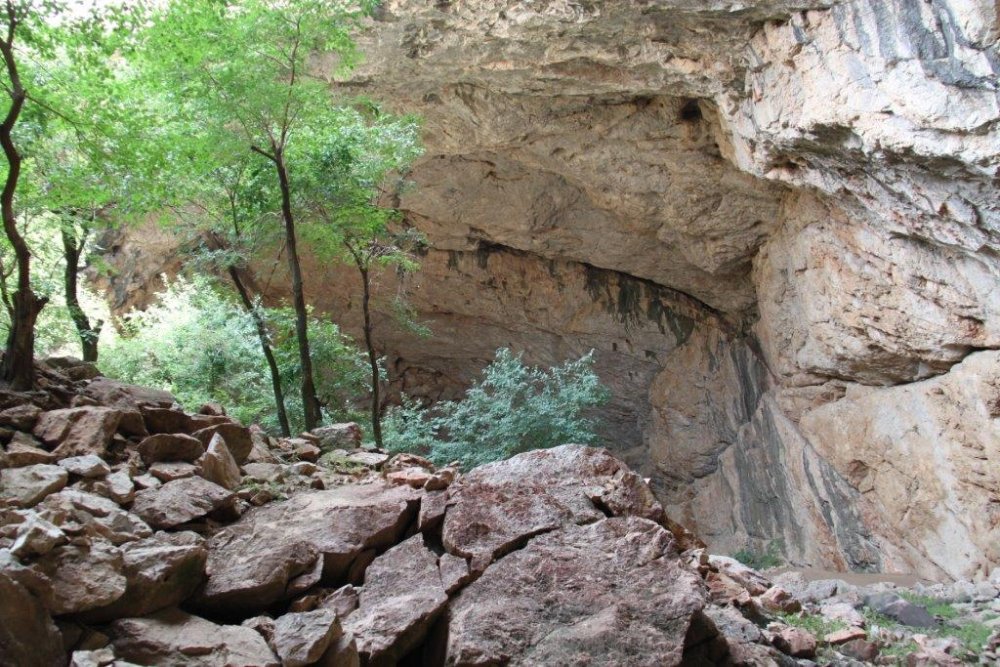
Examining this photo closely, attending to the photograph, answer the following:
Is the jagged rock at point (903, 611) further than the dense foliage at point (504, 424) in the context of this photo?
No

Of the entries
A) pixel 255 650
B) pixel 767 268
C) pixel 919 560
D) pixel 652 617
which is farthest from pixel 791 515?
pixel 255 650

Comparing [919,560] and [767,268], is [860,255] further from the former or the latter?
[919,560]

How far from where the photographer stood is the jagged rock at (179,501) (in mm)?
4598

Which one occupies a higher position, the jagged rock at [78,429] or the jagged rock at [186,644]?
the jagged rock at [78,429]

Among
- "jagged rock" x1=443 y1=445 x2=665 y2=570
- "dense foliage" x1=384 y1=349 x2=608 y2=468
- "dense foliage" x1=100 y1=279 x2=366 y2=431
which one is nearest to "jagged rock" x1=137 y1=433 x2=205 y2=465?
"jagged rock" x1=443 y1=445 x2=665 y2=570

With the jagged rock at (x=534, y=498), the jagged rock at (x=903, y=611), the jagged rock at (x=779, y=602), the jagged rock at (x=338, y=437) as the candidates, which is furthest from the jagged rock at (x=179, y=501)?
the jagged rock at (x=903, y=611)

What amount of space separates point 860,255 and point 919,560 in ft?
14.6

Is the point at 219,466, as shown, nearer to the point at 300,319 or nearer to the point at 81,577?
the point at 81,577

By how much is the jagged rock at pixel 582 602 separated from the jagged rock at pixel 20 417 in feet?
10.6

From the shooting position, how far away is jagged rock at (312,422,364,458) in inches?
280

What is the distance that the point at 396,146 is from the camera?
1053 centimetres

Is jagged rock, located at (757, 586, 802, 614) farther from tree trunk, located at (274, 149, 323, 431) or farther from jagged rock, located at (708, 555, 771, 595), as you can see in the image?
tree trunk, located at (274, 149, 323, 431)

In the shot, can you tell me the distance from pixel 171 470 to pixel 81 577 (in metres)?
1.61

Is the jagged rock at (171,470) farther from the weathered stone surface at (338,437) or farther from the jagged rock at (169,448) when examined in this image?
the weathered stone surface at (338,437)
